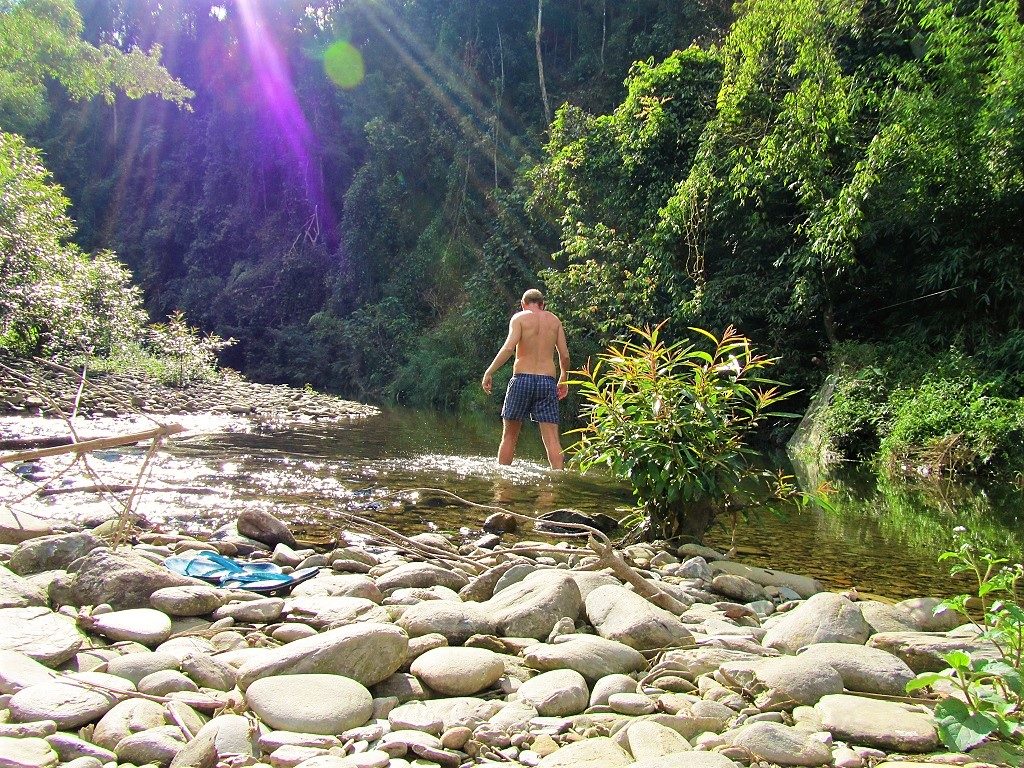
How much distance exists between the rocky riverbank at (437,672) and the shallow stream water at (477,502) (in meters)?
1.26

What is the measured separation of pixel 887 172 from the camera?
10.4 m

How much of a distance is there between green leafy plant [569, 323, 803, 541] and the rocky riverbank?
104 cm

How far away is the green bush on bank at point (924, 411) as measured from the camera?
8695 mm

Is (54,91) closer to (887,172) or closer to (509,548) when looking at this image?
(887,172)

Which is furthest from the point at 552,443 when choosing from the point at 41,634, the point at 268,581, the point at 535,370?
the point at 41,634

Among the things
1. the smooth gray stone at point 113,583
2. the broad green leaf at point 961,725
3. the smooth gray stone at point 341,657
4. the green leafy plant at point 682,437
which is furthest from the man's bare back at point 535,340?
the broad green leaf at point 961,725

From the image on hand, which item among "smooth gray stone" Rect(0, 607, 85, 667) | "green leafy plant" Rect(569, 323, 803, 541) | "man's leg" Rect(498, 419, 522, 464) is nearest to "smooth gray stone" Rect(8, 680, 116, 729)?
"smooth gray stone" Rect(0, 607, 85, 667)

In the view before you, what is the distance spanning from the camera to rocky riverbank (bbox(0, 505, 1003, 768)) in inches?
74.2

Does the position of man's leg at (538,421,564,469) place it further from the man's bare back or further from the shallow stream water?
the man's bare back

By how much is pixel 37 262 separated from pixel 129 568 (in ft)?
39.7

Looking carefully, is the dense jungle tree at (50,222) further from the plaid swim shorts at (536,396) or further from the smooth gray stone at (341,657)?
the smooth gray stone at (341,657)

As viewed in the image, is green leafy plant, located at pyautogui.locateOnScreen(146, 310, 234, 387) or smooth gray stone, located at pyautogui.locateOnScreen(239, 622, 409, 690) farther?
green leafy plant, located at pyautogui.locateOnScreen(146, 310, 234, 387)

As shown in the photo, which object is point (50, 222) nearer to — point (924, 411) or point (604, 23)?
point (924, 411)

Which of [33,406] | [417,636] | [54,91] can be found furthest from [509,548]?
[54,91]
